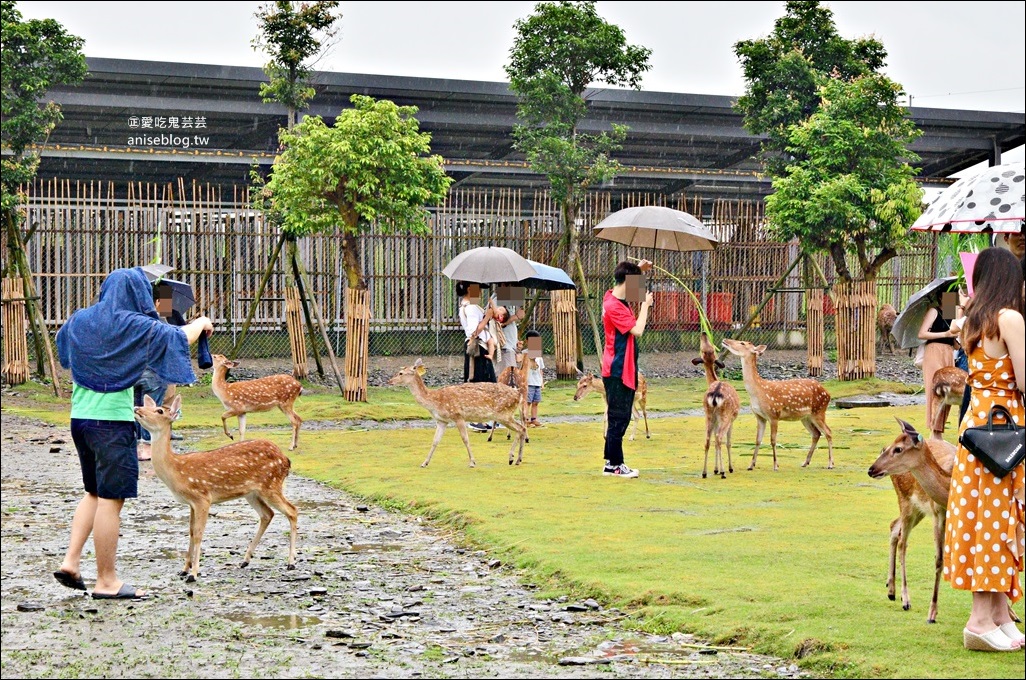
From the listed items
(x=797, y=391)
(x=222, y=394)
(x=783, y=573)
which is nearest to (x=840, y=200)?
(x=797, y=391)

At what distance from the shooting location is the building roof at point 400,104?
21594mm

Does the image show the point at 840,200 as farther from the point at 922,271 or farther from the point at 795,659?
the point at 795,659

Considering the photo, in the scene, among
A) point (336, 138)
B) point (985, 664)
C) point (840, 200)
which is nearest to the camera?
point (985, 664)

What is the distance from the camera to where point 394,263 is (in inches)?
898

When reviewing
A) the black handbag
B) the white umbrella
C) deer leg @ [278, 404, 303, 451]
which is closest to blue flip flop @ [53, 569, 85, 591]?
the black handbag

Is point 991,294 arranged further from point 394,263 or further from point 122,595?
point 394,263

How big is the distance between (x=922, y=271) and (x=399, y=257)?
1126 centimetres

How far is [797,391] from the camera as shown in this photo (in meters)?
11.9

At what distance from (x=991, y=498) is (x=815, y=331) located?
15906 mm

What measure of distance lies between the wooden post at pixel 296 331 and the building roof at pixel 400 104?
4507mm

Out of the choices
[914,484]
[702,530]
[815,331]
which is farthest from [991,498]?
[815,331]

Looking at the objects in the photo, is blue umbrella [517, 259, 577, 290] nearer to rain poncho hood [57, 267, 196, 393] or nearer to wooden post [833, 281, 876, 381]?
wooden post [833, 281, 876, 381]

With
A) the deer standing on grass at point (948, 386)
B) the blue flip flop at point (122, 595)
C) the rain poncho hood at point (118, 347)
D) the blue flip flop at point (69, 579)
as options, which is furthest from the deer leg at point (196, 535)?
the deer standing on grass at point (948, 386)

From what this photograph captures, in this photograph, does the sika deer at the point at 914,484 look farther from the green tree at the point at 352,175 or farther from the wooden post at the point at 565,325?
the wooden post at the point at 565,325
